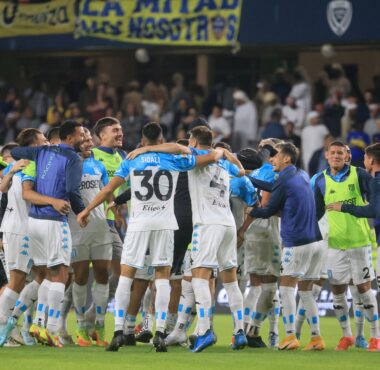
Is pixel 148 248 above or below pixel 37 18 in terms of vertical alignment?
below

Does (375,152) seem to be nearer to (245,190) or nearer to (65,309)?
(245,190)

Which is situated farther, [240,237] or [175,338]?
[240,237]

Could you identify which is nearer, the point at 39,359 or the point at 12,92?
the point at 39,359

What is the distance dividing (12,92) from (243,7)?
657 cm

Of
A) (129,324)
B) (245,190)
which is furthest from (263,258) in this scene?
(129,324)

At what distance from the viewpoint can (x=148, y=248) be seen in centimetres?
1320

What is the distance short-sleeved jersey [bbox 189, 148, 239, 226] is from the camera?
43.9 ft

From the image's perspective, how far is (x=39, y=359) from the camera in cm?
1245

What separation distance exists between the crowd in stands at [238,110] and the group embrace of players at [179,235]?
7.46m

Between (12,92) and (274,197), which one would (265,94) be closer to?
(12,92)

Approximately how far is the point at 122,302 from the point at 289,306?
1.83 meters

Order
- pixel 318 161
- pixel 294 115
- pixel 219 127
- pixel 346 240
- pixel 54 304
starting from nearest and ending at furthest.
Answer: pixel 54 304 → pixel 346 240 → pixel 318 161 → pixel 294 115 → pixel 219 127

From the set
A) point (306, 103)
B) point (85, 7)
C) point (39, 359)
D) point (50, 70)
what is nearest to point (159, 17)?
point (85, 7)

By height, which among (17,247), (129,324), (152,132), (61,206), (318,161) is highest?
(318,161)
